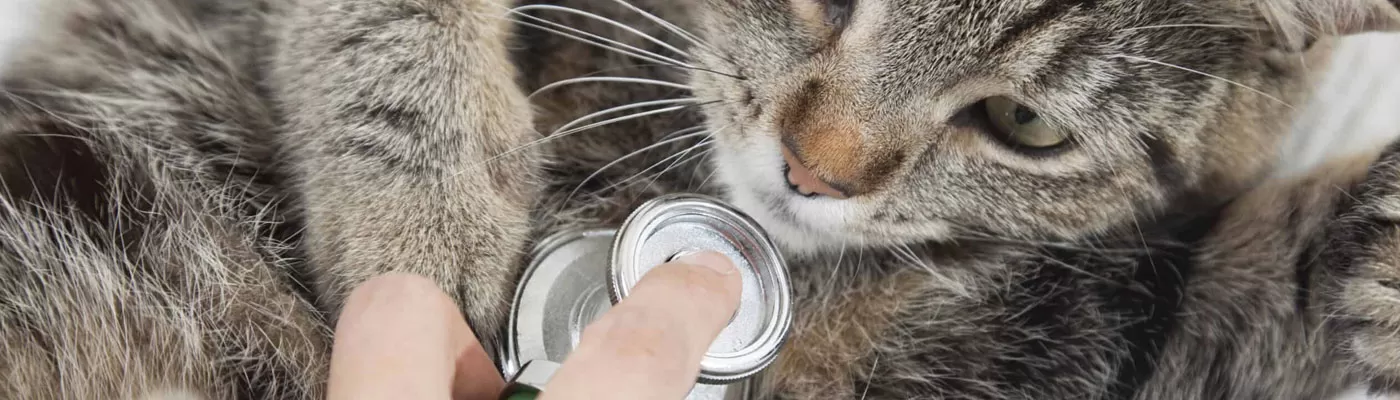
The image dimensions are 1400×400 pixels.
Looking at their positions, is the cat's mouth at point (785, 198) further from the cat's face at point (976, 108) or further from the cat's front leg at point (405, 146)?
the cat's front leg at point (405, 146)

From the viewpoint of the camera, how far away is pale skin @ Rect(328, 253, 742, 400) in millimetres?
539

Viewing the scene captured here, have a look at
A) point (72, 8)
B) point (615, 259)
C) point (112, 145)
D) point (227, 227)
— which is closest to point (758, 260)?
point (615, 259)

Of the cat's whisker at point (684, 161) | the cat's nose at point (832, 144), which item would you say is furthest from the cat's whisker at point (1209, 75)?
the cat's whisker at point (684, 161)

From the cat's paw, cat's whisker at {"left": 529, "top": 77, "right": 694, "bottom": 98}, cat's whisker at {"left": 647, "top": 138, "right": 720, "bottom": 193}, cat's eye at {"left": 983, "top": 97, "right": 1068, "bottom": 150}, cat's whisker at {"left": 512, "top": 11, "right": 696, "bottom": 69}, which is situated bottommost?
the cat's paw

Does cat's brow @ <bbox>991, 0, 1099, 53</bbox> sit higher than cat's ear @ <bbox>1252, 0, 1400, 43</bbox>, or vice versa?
cat's brow @ <bbox>991, 0, 1099, 53</bbox>

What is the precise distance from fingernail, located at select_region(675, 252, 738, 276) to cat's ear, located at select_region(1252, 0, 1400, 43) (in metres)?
0.58

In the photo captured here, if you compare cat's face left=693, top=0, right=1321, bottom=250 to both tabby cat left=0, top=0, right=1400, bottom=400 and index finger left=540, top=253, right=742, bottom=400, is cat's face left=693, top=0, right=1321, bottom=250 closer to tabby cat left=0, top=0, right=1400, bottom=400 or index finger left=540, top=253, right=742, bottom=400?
tabby cat left=0, top=0, right=1400, bottom=400

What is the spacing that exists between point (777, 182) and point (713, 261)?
193 mm

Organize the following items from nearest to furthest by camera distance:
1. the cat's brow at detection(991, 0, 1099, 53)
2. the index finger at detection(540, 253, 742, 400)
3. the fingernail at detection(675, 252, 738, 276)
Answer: the index finger at detection(540, 253, 742, 400)
the fingernail at detection(675, 252, 738, 276)
the cat's brow at detection(991, 0, 1099, 53)

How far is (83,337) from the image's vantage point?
0.90m

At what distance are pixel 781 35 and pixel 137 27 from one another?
726 mm

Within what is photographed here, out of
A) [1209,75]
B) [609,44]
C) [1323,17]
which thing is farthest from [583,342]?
[1323,17]

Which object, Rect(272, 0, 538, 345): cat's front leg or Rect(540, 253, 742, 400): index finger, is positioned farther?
Answer: Rect(272, 0, 538, 345): cat's front leg

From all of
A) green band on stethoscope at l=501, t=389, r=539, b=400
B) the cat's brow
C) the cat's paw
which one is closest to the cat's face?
the cat's brow
